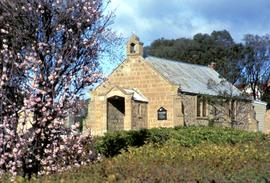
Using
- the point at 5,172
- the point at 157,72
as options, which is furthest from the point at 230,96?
the point at 5,172

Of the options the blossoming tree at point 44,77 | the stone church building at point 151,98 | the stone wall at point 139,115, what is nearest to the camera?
the blossoming tree at point 44,77

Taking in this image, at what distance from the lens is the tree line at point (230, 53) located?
6206 cm

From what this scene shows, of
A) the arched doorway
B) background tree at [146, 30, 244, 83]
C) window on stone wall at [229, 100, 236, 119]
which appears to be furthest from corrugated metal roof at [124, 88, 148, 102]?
background tree at [146, 30, 244, 83]

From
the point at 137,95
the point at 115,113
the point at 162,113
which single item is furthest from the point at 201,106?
the point at 115,113

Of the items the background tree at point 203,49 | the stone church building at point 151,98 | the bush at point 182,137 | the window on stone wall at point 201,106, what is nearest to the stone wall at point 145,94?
the stone church building at point 151,98

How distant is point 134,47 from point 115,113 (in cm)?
543

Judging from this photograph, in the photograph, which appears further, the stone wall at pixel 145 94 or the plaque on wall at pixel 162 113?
the plaque on wall at pixel 162 113

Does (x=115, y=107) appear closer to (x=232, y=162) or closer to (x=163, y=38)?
(x=232, y=162)

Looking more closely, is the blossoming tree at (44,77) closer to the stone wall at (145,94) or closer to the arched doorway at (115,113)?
the stone wall at (145,94)

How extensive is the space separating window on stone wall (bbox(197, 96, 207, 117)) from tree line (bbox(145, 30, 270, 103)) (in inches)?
367

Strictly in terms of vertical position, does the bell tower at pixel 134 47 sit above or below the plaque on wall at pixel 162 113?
above

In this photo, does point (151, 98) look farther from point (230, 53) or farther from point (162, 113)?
point (230, 53)

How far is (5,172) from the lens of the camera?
10555 millimetres

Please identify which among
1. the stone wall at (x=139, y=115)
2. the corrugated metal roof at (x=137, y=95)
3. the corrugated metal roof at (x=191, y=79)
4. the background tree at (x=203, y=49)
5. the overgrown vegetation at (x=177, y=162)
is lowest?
the overgrown vegetation at (x=177, y=162)
